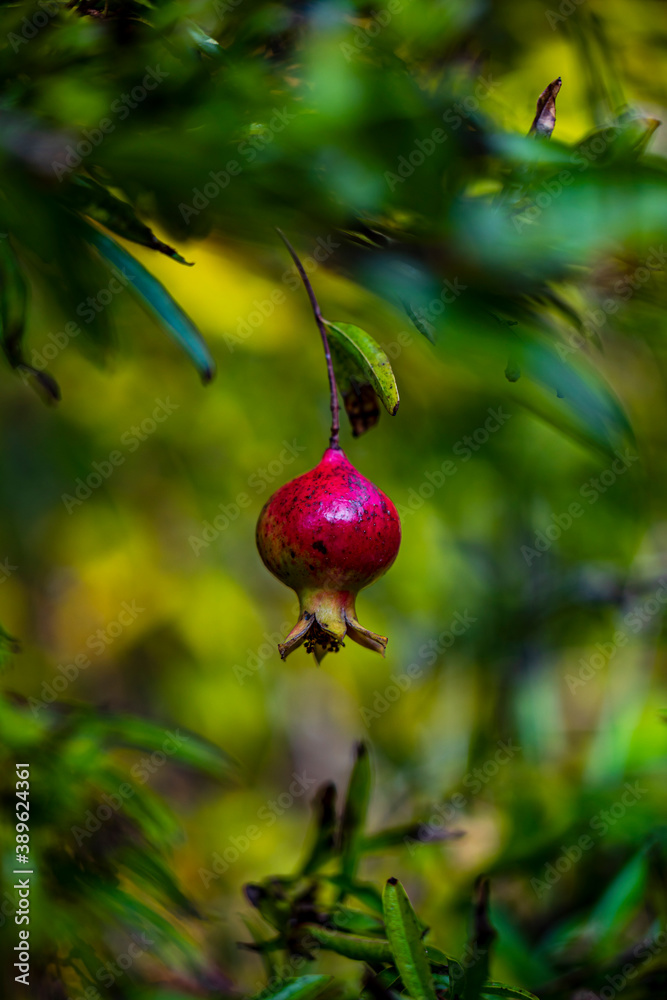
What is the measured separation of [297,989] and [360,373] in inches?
13.9

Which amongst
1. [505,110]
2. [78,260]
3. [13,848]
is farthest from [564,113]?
[13,848]

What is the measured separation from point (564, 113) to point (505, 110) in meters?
0.46

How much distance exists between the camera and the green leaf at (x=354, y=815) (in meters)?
0.66

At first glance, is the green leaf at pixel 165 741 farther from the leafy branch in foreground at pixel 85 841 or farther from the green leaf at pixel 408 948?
the green leaf at pixel 408 948

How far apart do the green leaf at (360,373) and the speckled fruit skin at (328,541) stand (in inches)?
1.7

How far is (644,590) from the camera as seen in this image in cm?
120

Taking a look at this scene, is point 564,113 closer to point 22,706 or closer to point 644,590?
point 644,590

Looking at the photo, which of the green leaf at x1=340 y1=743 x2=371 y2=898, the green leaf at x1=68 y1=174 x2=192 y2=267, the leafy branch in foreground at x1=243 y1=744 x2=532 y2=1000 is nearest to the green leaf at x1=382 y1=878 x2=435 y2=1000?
the leafy branch in foreground at x1=243 y1=744 x2=532 y2=1000

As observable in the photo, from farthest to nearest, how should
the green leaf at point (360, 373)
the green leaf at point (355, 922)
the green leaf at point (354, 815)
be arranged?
the green leaf at point (354, 815)
the green leaf at point (355, 922)
the green leaf at point (360, 373)

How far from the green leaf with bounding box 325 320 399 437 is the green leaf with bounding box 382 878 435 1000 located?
0.82 feet

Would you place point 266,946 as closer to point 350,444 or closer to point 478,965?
point 478,965

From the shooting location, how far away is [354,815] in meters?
0.68

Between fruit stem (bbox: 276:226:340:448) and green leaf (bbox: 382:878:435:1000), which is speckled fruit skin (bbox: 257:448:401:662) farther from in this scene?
green leaf (bbox: 382:878:435:1000)

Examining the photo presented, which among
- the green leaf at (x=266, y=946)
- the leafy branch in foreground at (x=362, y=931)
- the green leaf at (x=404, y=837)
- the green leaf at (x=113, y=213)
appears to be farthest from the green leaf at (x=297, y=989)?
the green leaf at (x=113, y=213)
